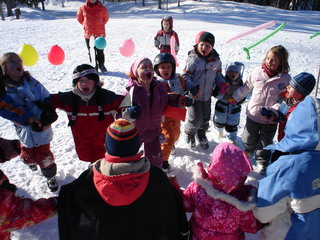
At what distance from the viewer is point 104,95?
2.65 metres

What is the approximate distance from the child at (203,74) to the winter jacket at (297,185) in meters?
1.85

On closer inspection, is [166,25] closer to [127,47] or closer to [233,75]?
[127,47]

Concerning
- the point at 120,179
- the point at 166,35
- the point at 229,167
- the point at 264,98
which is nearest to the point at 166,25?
the point at 166,35

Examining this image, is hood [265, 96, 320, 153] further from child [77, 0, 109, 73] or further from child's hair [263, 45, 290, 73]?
child [77, 0, 109, 73]

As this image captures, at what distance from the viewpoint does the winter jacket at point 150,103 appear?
9.04 ft

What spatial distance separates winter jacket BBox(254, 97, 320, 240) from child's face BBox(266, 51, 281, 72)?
4.58ft

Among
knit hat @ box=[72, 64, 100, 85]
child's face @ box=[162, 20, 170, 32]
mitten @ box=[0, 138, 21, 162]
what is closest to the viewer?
mitten @ box=[0, 138, 21, 162]

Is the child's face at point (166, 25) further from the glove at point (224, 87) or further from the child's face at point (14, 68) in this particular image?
the child's face at point (14, 68)

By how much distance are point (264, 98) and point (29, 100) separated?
2.89 m

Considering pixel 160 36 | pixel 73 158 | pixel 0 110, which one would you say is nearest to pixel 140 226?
pixel 0 110

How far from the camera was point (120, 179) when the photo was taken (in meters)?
1.40

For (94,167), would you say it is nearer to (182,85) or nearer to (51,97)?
(51,97)

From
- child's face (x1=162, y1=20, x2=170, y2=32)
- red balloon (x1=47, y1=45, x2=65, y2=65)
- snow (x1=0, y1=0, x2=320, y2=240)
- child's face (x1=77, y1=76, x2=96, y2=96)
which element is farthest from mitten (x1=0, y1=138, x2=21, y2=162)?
child's face (x1=162, y1=20, x2=170, y2=32)

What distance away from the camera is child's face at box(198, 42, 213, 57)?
11.1 feet
